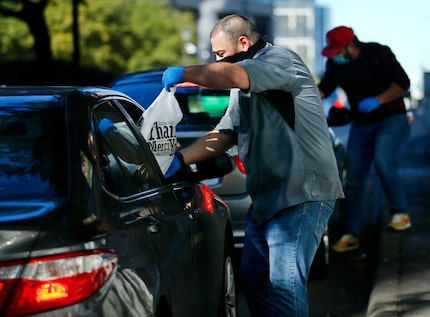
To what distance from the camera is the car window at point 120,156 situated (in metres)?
4.19

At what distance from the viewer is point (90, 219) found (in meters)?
3.64

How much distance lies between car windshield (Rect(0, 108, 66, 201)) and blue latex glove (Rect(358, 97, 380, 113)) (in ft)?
17.5

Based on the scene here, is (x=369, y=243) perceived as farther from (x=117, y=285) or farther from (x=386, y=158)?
(x=117, y=285)

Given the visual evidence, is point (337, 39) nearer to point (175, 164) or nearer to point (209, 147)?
point (209, 147)

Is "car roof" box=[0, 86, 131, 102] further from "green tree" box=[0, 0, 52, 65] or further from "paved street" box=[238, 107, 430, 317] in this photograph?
"green tree" box=[0, 0, 52, 65]

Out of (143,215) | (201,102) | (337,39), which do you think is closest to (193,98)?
(201,102)

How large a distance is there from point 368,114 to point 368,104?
0.49ft

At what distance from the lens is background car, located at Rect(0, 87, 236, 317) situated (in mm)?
3402

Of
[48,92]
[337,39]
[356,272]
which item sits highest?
[48,92]

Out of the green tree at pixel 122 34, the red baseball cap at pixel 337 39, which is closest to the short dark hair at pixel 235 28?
the red baseball cap at pixel 337 39

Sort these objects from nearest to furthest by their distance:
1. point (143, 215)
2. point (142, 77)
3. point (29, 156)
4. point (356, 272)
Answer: point (29, 156)
point (143, 215)
point (356, 272)
point (142, 77)

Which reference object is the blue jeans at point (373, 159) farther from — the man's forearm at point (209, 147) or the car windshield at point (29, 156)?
the car windshield at point (29, 156)

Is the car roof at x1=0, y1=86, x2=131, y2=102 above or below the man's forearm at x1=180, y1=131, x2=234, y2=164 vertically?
above

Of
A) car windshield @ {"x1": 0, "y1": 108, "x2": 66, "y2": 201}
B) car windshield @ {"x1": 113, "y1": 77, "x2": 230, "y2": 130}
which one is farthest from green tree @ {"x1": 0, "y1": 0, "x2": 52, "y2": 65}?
car windshield @ {"x1": 0, "y1": 108, "x2": 66, "y2": 201}
